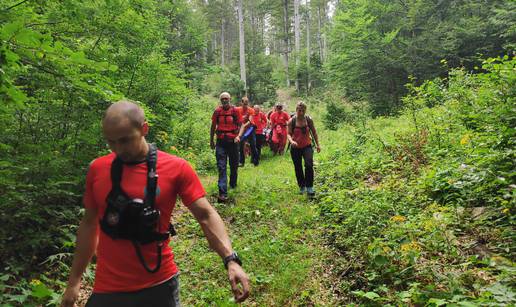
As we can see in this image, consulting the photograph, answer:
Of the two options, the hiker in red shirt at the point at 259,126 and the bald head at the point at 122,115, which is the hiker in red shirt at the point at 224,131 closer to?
the hiker in red shirt at the point at 259,126

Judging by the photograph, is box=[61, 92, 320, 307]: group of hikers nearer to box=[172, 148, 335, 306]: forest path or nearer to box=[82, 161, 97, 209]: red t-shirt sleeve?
box=[82, 161, 97, 209]: red t-shirt sleeve

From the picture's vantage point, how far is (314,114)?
24.9 metres

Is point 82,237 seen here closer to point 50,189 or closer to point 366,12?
point 50,189

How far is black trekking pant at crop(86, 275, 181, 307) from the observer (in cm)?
210

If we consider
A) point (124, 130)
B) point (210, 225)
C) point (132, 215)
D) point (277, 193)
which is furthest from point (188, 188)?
point (277, 193)

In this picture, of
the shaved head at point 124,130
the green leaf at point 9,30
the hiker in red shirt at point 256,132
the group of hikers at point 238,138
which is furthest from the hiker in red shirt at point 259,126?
the shaved head at point 124,130

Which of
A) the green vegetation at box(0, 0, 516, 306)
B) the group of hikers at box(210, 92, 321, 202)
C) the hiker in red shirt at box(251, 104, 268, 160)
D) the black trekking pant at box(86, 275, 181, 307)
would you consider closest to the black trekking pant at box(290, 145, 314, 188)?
the group of hikers at box(210, 92, 321, 202)

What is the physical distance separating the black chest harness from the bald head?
25cm

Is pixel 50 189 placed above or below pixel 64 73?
below

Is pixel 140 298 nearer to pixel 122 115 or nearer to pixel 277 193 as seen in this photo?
pixel 122 115

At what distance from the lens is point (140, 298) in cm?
212

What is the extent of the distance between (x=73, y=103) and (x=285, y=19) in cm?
3720

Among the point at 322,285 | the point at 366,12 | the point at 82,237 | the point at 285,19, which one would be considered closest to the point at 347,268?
the point at 322,285

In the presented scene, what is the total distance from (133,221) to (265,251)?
11.9 feet
